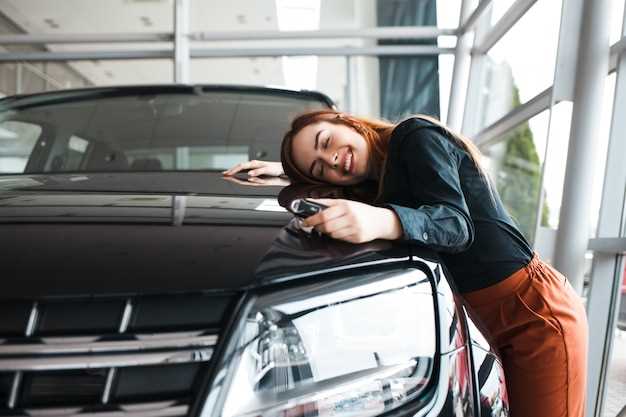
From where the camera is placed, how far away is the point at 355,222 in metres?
0.89

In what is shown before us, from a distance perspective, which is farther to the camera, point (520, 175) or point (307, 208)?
point (520, 175)

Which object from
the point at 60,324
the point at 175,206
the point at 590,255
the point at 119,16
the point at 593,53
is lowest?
the point at 590,255

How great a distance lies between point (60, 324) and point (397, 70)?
5.29 m

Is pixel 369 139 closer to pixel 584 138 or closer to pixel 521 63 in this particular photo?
pixel 584 138

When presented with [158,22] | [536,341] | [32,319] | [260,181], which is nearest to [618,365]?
[536,341]

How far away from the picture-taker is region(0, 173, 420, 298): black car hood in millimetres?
724

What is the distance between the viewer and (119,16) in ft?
19.3

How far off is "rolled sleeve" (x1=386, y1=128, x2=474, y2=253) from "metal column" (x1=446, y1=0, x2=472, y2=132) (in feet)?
13.6

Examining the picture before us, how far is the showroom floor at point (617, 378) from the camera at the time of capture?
2133 mm

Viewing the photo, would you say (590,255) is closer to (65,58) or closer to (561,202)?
(561,202)

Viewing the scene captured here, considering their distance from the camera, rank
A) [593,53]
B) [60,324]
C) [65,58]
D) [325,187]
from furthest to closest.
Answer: [65,58] → [593,53] → [325,187] → [60,324]

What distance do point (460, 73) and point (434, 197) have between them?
14.8ft

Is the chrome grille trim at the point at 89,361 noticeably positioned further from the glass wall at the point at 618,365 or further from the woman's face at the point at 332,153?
the glass wall at the point at 618,365

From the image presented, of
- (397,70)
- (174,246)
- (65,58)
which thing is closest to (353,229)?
(174,246)
